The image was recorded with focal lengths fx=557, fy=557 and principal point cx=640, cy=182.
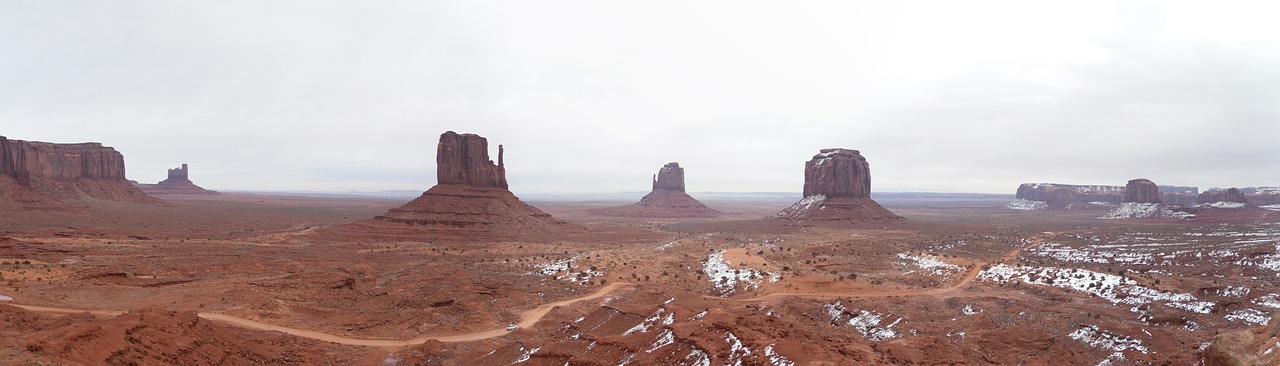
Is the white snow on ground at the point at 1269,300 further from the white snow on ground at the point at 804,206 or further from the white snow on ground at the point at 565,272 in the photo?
the white snow on ground at the point at 804,206

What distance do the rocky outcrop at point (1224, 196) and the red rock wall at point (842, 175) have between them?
80480 millimetres

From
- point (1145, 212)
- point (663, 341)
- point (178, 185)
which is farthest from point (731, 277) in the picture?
point (178, 185)

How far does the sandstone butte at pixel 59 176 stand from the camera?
260 ft

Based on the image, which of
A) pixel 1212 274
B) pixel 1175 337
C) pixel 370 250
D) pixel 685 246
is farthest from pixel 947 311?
pixel 370 250

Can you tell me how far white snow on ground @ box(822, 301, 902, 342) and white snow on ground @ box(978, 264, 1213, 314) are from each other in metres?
11.6

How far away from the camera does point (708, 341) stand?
15.6 metres

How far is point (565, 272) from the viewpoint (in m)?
36.7

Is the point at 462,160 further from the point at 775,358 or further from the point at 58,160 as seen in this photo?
the point at 58,160

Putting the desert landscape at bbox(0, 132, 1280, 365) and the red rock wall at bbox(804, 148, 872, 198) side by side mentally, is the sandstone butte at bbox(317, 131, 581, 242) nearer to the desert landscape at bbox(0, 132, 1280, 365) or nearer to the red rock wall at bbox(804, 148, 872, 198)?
the desert landscape at bbox(0, 132, 1280, 365)

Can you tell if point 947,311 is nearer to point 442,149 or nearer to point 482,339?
point 482,339

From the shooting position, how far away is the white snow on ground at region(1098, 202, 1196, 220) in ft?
330

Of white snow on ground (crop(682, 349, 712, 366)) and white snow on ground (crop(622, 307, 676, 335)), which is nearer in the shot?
white snow on ground (crop(682, 349, 712, 366))

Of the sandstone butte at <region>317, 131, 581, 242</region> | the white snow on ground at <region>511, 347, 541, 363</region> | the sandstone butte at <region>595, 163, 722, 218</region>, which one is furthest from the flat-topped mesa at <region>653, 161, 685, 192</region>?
the white snow on ground at <region>511, 347, 541, 363</region>

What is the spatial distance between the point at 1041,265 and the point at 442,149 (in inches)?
2384
